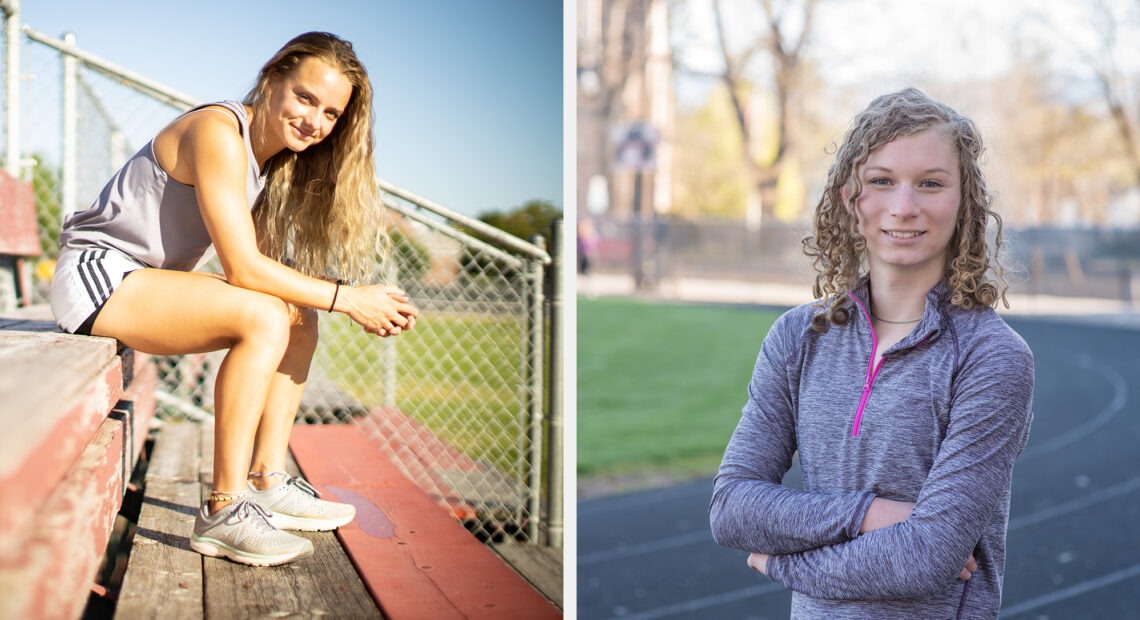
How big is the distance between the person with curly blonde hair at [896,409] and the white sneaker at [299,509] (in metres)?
0.75

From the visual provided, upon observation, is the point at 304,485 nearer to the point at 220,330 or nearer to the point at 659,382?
the point at 220,330

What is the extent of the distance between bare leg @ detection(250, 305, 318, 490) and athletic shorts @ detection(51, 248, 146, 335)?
0.28m

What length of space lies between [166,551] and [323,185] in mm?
659

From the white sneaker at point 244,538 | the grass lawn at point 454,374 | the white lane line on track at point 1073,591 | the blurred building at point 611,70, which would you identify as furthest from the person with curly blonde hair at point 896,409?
the blurred building at point 611,70

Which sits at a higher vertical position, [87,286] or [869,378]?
[87,286]

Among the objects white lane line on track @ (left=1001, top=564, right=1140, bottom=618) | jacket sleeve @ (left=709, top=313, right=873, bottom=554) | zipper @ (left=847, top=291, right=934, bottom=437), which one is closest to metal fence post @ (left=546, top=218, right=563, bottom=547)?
jacket sleeve @ (left=709, top=313, right=873, bottom=554)

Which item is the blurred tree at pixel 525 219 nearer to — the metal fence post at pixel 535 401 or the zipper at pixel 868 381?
the metal fence post at pixel 535 401

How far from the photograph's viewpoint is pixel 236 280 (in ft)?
5.82

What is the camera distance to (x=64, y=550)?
1112 millimetres

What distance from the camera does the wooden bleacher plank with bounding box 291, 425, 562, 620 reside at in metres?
1.80

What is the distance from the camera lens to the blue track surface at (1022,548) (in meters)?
5.26

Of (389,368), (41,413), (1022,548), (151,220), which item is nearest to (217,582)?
(151,220)

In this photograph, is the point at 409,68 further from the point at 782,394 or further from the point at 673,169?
the point at 673,169

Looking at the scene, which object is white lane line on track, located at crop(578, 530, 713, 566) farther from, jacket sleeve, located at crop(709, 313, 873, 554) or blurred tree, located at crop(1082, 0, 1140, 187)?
blurred tree, located at crop(1082, 0, 1140, 187)
